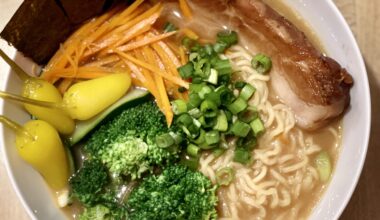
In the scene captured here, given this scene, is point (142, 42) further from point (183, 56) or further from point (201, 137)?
point (201, 137)

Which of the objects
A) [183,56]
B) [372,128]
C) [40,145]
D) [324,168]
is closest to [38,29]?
[40,145]

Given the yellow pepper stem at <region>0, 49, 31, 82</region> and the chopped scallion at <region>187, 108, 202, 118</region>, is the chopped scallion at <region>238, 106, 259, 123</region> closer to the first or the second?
the chopped scallion at <region>187, 108, 202, 118</region>

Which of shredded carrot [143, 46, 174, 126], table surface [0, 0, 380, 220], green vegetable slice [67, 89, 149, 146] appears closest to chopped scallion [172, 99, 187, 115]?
shredded carrot [143, 46, 174, 126]

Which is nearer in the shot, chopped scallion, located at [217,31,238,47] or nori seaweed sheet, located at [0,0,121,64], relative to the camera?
nori seaweed sheet, located at [0,0,121,64]

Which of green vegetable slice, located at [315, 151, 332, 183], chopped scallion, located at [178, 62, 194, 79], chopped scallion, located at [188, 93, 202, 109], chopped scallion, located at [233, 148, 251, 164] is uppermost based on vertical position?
chopped scallion, located at [178, 62, 194, 79]

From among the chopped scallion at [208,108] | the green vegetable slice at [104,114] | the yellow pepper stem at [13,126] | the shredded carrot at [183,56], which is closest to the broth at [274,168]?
the shredded carrot at [183,56]

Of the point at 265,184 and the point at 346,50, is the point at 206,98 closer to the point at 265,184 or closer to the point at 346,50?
the point at 265,184

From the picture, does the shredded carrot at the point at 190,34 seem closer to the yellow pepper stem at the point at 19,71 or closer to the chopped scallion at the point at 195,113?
the chopped scallion at the point at 195,113

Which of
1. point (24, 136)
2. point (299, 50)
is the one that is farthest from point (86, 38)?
point (299, 50)
